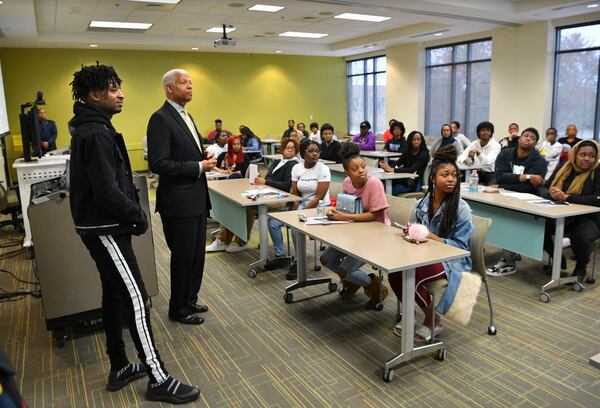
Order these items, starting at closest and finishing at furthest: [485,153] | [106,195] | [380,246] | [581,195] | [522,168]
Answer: [106,195] < [380,246] < [581,195] < [522,168] < [485,153]

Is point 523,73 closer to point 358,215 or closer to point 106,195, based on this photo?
point 358,215

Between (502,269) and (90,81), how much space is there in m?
3.84

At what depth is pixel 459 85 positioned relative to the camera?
12.2 metres

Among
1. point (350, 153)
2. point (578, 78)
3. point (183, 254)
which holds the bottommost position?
point (183, 254)

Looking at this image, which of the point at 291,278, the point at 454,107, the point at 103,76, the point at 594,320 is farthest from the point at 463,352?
the point at 454,107

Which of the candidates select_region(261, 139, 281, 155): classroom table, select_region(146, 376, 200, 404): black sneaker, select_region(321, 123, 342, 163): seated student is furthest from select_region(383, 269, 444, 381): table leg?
select_region(261, 139, 281, 155): classroom table

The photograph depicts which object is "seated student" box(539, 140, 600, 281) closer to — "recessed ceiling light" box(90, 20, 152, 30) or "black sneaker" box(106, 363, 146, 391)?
"black sneaker" box(106, 363, 146, 391)

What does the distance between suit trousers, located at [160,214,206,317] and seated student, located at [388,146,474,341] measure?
1397 mm

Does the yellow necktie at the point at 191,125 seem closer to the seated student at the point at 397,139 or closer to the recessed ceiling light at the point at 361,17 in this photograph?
the seated student at the point at 397,139

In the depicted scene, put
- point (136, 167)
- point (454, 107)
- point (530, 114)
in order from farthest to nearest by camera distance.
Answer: point (136, 167) → point (454, 107) → point (530, 114)

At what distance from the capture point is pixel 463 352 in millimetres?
3031

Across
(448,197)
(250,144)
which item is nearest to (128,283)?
(448,197)

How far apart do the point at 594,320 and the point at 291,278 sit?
8.08 feet

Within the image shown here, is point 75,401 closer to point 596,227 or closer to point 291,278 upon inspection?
point 291,278
